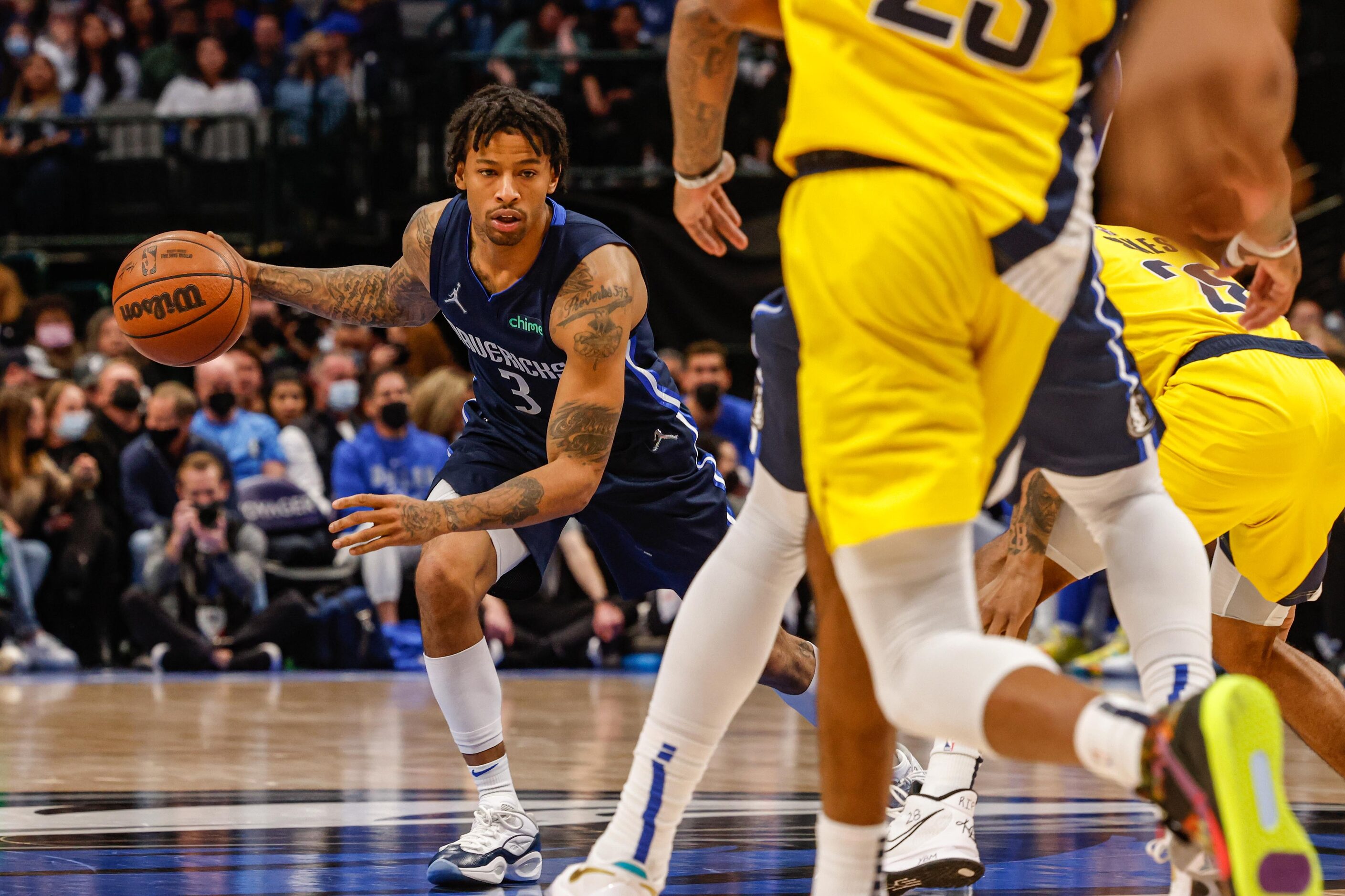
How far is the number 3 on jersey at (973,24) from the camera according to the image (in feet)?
7.54

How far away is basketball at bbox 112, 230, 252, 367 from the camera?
3.95m

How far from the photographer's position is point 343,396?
33.7 ft

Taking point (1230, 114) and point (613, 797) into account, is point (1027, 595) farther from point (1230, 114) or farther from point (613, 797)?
point (613, 797)

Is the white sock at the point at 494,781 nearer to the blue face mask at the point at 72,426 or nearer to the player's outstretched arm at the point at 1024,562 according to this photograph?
the player's outstretched arm at the point at 1024,562

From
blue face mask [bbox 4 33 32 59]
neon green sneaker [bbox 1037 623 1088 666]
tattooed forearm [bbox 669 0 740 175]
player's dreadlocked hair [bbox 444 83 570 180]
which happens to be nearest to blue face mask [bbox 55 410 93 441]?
blue face mask [bbox 4 33 32 59]

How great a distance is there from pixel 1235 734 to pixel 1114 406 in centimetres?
73

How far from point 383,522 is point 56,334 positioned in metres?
8.30

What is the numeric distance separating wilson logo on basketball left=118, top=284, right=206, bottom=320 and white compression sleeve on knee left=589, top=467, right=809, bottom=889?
1.81m

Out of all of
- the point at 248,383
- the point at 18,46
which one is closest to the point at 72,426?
the point at 248,383

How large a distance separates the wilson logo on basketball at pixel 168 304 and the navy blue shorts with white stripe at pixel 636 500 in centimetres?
73

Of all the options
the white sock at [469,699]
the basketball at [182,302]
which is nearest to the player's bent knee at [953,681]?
the white sock at [469,699]

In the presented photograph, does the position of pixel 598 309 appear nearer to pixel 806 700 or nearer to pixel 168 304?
pixel 168 304

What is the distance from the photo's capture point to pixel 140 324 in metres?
3.96

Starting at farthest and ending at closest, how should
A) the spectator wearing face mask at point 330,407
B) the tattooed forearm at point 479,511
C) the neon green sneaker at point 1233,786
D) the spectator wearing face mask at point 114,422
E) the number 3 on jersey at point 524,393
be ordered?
1. the spectator wearing face mask at point 330,407
2. the spectator wearing face mask at point 114,422
3. the number 3 on jersey at point 524,393
4. the tattooed forearm at point 479,511
5. the neon green sneaker at point 1233,786
